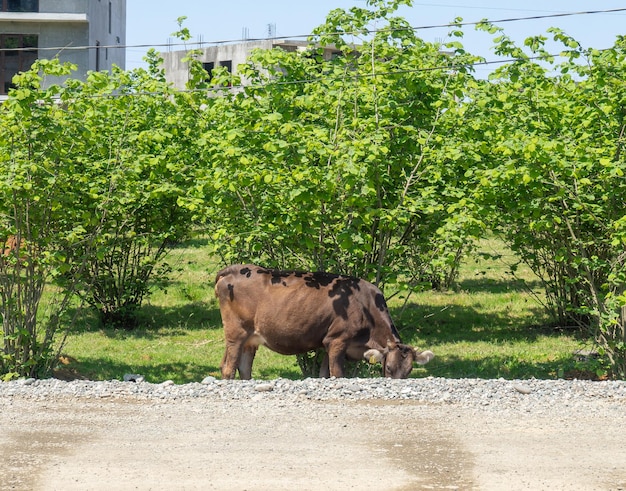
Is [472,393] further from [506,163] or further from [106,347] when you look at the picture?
[106,347]

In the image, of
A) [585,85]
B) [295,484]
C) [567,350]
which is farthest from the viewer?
[567,350]

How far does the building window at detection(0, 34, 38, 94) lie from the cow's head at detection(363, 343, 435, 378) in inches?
1377

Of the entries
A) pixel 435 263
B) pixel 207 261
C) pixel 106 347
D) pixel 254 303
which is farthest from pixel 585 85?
pixel 207 261

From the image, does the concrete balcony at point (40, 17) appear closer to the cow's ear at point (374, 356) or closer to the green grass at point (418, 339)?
the green grass at point (418, 339)

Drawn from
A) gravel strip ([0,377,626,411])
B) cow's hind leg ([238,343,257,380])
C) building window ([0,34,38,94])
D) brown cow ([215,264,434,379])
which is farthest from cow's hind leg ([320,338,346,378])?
building window ([0,34,38,94])

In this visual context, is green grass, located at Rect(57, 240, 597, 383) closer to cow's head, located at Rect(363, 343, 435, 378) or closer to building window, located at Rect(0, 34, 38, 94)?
cow's head, located at Rect(363, 343, 435, 378)

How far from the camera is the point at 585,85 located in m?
15.2

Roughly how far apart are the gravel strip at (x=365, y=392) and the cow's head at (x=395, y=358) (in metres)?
0.82

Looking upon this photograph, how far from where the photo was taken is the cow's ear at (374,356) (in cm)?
1416

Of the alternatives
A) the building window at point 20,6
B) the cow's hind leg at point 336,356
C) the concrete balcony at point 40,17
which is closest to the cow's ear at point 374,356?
the cow's hind leg at point 336,356

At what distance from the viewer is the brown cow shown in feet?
47.1

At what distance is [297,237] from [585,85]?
469cm

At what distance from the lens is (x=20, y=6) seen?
151ft

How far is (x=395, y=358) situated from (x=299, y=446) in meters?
4.16
